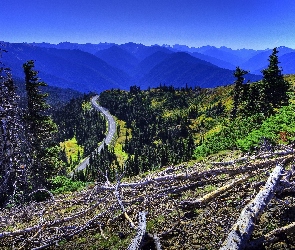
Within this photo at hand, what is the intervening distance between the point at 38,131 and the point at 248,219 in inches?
970

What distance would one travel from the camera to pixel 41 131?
25.4 meters

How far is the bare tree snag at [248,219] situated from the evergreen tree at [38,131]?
23.7 metres

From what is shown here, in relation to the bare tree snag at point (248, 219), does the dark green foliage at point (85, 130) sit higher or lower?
lower

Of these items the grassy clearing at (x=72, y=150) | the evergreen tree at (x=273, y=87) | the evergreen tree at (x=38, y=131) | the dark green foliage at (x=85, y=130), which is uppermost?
the evergreen tree at (x=273, y=87)

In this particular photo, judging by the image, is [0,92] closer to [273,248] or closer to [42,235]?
[42,235]

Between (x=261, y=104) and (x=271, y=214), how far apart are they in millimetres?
45133

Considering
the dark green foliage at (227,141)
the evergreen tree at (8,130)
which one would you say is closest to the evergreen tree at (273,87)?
the dark green foliage at (227,141)

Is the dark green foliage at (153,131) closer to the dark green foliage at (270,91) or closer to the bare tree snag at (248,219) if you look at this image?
the dark green foliage at (270,91)

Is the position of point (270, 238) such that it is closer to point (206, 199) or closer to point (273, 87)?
point (206, 199)

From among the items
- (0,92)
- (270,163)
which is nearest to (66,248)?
(270,163)

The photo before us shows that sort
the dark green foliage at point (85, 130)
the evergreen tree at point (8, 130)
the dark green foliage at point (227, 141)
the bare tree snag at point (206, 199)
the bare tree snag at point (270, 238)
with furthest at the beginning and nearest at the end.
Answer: the dark green foliage at point (85, 130), the evergreen tree at point (8, 130), the dark green foliage at point (227, 141), the bare tree snag at point (206, 199), the bare tree snag at point (270, 238)

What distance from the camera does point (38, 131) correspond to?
25297 millimetres

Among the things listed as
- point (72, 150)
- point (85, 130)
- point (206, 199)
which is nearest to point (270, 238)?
point (206, 199)

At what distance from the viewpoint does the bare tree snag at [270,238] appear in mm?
3574
